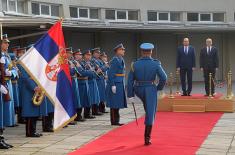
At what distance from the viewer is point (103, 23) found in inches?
940

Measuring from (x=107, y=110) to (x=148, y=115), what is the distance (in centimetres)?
602

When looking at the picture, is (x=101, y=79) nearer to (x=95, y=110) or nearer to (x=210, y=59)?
(x=95, y=110)

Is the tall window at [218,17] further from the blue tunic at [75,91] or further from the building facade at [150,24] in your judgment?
the blue tunic at [75,91]

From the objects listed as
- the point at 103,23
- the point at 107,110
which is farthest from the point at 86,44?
the point at 107,110

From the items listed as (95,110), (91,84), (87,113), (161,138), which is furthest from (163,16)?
(161,138)

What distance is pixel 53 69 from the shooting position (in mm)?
8281

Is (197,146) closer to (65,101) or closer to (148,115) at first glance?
(148,115)

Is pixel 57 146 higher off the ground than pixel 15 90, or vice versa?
pixel 15 90

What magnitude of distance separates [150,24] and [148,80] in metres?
17.1

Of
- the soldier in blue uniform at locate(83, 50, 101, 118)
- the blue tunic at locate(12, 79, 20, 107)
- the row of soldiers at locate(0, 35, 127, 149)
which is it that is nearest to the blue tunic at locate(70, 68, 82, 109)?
the row of soldiers at locate(0, 35, 127, 149)

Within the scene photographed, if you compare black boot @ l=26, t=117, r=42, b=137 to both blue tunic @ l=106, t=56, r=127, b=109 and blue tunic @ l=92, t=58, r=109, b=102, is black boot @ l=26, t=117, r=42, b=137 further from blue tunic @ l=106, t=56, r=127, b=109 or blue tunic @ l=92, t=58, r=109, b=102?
blue tunic @ l=92, t=58, r=109, b=102

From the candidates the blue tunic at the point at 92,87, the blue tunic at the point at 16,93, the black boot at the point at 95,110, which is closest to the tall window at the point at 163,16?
the black boot at the point at 95,110

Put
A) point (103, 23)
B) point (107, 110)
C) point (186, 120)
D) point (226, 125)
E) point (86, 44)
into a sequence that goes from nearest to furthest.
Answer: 1. point (226, 125)
2. point (186, 120)
3. point (107, 110)
4. point (103, 23)
5. point (86, 44)

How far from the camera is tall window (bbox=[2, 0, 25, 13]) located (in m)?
19.3
